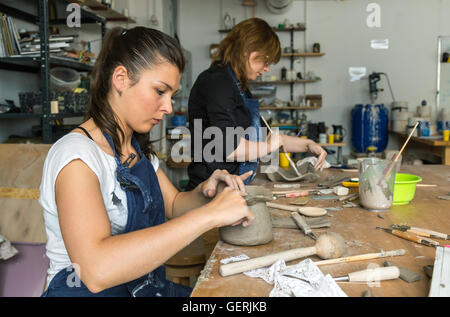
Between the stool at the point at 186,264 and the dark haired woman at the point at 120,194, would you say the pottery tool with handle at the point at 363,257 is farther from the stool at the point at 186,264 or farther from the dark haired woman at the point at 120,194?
the stool at the point at 186,264

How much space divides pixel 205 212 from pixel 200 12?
21.6ft

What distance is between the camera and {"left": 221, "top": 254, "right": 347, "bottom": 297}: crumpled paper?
2.73 ft

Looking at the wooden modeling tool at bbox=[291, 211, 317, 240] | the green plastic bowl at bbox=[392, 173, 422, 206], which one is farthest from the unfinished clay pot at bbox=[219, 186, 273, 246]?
the green plastic bowl at bbox=[392, 173, 422, 206]

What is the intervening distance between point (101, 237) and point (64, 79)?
10.1ft

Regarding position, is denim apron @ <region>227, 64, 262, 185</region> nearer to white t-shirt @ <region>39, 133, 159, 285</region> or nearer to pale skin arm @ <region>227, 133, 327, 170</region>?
pale skin arm @ <region>227, 133, 327, 170</region>

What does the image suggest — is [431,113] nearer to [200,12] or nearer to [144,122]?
[200,12]

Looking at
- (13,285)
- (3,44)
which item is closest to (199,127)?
(13,285)

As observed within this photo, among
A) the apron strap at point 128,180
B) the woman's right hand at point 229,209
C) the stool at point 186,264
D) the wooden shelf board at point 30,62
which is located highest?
the wooden shelf board at point 30,62

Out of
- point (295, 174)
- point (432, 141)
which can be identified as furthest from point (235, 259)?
point (432, 141)

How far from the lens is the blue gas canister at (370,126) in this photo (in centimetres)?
628

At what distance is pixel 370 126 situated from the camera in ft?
20.7

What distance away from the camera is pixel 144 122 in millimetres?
1272

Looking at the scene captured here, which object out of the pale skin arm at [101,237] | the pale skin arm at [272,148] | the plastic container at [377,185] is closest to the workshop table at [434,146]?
the pale skin arm at [272,148]

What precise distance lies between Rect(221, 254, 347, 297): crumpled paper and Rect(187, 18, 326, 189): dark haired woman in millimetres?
1190
